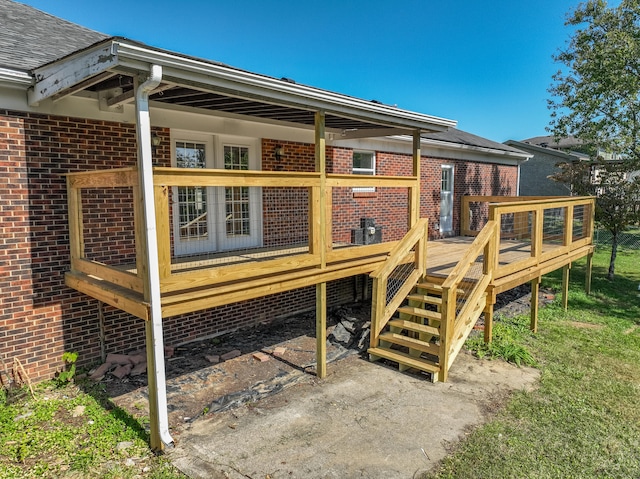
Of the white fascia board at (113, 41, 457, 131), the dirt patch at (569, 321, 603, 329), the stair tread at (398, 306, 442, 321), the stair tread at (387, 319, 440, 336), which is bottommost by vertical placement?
the dirt patch at (569, 321, 603, 329)

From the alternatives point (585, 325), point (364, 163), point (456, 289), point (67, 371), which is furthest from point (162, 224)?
point (585, 325)

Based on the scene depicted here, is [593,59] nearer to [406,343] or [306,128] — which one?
[306,128]

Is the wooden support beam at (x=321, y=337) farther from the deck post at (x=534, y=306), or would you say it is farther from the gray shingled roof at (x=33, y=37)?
the gray shingled roof at (x=33, y=37)

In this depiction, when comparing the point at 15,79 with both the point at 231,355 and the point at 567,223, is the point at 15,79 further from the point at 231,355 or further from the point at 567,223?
the point at 567,223

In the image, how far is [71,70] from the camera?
402 centimetres

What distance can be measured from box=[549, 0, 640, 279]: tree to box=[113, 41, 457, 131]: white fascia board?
306 inches

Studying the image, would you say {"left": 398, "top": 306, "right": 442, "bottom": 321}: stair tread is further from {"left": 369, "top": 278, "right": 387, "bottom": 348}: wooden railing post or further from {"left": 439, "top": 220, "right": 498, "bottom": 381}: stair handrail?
{"left": 369, "top": 278, "right": 387, "bottom": 348}: wooden railing post

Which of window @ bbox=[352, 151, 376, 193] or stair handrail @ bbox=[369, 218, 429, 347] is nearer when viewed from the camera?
stair handrail @ bbox=[369, 218, 429, 347]

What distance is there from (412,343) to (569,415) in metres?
1.95

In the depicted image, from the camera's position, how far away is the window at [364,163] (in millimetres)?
9453

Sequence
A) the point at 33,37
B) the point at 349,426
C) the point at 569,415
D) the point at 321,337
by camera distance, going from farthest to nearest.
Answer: the point at 33,37 → the point at 321,337 → the point at 569,415 → the point at 349,426

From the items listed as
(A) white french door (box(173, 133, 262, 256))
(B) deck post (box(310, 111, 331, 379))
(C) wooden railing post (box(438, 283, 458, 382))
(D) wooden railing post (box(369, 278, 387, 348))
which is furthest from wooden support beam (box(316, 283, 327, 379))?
(A) white french door (box(173, 133, 262, 256))

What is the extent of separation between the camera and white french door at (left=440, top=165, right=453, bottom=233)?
12.1 meters

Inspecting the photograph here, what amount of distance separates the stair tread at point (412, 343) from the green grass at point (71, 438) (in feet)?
11.0
